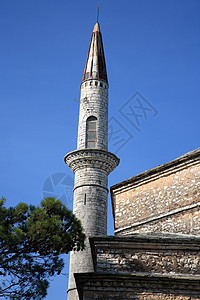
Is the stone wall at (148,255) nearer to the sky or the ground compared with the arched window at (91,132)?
nearer to the ground

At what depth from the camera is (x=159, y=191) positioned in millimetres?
10062

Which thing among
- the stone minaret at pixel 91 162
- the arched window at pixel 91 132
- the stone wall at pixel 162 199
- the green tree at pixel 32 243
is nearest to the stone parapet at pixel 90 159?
the stone minaret at pixel 91 162

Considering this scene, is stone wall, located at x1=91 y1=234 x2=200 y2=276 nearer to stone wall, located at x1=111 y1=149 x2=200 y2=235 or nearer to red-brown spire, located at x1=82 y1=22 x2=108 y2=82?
stone wall, located at x1=111 y1=149 x2=200 y2=235

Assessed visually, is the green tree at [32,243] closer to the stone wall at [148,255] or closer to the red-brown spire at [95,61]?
the stone wall at [148,255]

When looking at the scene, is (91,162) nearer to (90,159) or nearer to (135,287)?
(90,159)

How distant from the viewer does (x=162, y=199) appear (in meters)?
9.88

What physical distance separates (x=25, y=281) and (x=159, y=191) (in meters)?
4.06

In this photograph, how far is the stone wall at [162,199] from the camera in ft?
30.2

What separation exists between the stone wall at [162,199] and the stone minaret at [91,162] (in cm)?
345

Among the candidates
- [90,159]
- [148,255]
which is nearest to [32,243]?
[148,255]

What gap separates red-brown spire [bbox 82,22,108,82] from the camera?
17.6 meters

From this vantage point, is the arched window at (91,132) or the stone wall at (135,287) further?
the arched window at (91,132)

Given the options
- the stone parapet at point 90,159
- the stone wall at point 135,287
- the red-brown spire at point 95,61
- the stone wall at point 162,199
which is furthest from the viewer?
the red-brown spire at point 95,61

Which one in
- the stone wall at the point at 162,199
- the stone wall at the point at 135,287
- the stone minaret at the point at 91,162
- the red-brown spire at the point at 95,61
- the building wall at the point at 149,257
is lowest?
the stone wall at the point at 135,287
